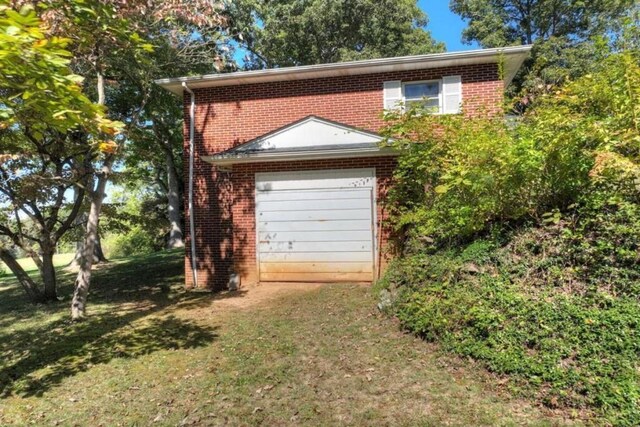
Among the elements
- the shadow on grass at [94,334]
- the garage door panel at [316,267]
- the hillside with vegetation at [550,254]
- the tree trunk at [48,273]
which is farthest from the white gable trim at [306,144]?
the tree trunk at [48,273]

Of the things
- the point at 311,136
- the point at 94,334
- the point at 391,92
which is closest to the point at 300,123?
the point at 311,136

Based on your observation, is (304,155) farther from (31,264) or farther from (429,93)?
(31,264)

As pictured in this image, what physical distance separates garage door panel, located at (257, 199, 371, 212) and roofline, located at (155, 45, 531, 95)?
298 centimetres

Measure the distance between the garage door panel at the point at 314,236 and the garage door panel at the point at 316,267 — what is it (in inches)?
20.4

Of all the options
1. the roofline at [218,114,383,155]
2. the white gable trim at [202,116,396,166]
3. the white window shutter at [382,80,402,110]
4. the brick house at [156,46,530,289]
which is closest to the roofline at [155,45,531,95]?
the brick house at [156,46,530,289]

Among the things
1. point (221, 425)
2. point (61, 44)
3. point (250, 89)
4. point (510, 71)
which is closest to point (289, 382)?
point (221, 425)

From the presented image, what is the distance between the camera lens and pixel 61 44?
3064mm

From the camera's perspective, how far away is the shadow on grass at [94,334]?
5.05 meters

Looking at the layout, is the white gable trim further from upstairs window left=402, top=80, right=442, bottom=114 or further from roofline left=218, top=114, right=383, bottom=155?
upstairs window left=402, top=80, right=442, bottom=114

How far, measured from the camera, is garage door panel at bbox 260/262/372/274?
Answer: 28.2ft

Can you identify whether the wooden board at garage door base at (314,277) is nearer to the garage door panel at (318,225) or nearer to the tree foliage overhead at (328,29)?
the garage door panel at (318,225)

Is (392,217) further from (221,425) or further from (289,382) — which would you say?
(221,425)

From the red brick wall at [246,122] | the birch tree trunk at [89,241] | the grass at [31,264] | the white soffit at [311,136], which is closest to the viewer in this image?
the birch tree trunk at [89,241]

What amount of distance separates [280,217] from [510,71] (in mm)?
6555
